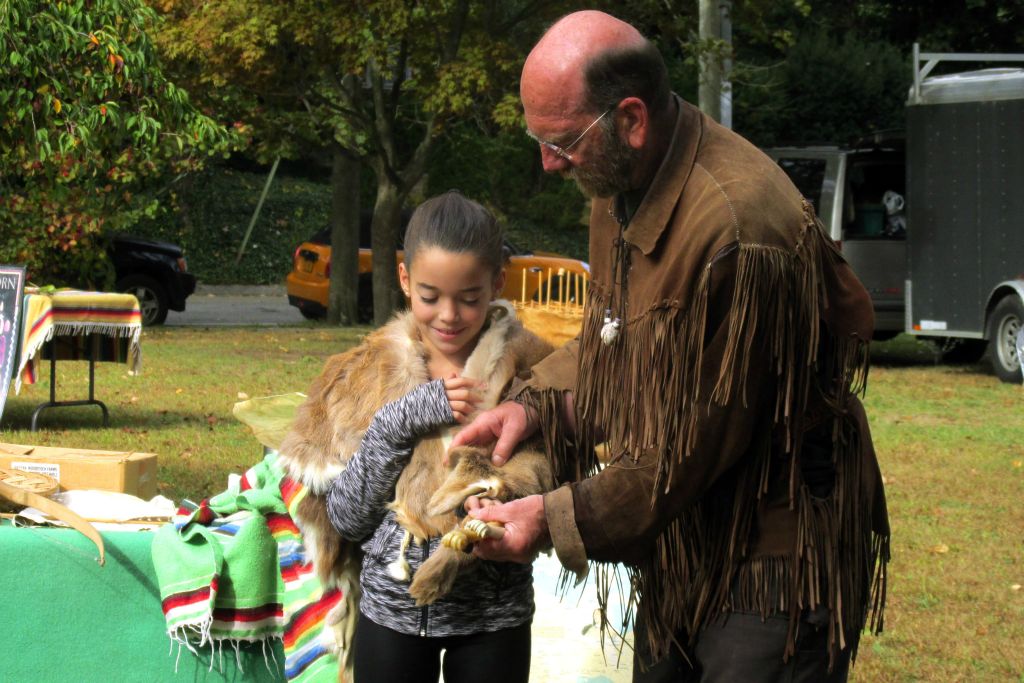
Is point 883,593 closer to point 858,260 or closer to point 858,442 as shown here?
point 858,442

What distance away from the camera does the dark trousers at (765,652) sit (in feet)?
7.66

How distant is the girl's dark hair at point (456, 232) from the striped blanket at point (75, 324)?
17.0 feet

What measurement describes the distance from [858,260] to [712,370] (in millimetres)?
11780

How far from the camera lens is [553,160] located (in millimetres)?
2373

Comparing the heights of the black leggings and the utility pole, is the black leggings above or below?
below

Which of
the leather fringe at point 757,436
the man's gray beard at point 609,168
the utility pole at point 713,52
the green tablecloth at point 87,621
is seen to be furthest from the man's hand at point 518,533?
the utility pole at point 713,52

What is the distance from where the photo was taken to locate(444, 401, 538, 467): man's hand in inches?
107

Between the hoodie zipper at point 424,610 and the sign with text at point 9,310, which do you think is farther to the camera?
the sign with text at point 9,310

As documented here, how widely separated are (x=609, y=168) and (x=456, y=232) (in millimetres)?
670

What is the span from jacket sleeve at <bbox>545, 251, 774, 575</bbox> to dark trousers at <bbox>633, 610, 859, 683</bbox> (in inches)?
8.7

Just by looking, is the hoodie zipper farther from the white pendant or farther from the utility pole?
the utility pole

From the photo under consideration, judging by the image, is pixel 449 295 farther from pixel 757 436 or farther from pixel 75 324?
pixel 75 324

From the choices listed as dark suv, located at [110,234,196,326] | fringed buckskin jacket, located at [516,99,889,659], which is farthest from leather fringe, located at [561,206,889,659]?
dark suv, located at [110,234,196,326]

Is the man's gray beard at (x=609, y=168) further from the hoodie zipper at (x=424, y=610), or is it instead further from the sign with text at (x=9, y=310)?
the sign with text at (x=9, y=310)
